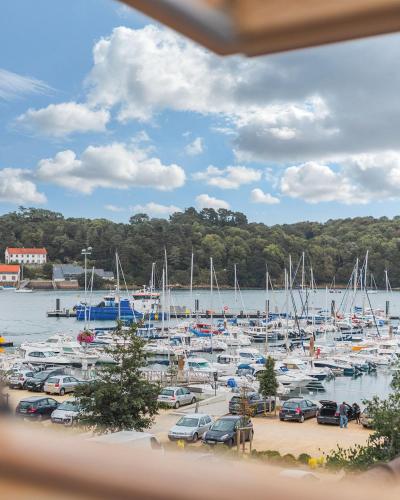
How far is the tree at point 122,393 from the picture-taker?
861cm

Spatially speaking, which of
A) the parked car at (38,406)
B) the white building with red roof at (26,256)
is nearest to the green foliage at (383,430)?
the parked car at (38,406)

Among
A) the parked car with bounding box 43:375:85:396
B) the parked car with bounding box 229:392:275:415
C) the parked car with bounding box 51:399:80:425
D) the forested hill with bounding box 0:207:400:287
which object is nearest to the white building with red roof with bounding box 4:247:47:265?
the forested hill with bounding box 0:207:400:287

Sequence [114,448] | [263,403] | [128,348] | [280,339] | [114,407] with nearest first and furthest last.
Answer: [114,448] → [114,407] → [128,348] → [263,403] → [280,339]

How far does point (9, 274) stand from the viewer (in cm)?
6150

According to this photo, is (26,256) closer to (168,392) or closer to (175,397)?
(168,392)

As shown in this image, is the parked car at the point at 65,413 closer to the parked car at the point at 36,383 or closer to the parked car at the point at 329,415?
the parked car at the point at 36,383

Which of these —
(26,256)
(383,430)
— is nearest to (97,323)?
(26,256)

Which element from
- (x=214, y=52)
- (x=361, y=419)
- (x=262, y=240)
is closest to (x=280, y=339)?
(x=262, y=240)

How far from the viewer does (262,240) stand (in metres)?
47.4

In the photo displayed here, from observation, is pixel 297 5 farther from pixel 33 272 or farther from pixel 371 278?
pixel 33 272

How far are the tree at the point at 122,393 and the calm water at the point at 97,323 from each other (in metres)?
9.23

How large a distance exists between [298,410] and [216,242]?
103ft

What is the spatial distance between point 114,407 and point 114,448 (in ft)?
26.7

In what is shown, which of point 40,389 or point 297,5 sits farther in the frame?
point 40,389
